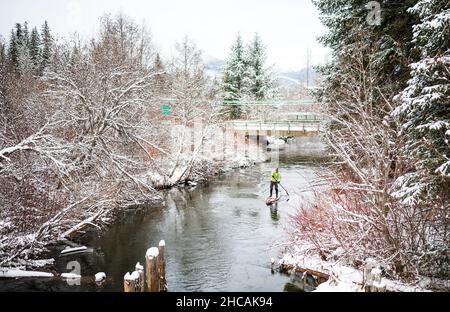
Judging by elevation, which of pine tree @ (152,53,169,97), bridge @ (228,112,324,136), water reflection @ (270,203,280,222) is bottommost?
water reflection @ (270,203,280,222)

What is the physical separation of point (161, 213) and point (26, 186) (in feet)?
18.4

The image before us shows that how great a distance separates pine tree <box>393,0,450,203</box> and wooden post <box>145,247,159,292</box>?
445 centimetres

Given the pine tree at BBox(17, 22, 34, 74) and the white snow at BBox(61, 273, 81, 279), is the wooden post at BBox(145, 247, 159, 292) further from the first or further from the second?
the pine tree at BBox(17, 22, 34, 74)

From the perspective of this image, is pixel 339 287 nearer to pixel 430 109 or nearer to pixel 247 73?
pixel 430 109

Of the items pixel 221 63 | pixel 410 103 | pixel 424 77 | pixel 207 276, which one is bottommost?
pixel 207 276

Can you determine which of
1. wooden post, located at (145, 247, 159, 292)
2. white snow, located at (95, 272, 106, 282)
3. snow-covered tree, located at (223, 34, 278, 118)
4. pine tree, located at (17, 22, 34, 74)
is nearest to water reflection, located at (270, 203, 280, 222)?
white snow, located at (95, 272, 106, 282)

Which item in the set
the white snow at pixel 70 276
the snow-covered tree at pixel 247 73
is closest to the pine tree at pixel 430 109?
the white snow at pixel 70 276

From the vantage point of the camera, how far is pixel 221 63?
3669 centimetres

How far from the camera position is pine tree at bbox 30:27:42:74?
24109 millimetres

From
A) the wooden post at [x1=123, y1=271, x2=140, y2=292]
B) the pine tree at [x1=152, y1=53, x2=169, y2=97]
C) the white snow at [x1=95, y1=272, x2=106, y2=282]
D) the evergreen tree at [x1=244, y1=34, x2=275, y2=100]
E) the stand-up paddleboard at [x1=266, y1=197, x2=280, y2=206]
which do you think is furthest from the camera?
the evergreen tree at [x1=244, y1=34, x2=275, y2=100]

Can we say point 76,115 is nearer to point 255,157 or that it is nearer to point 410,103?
point 410,103

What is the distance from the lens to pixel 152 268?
7.34 m
